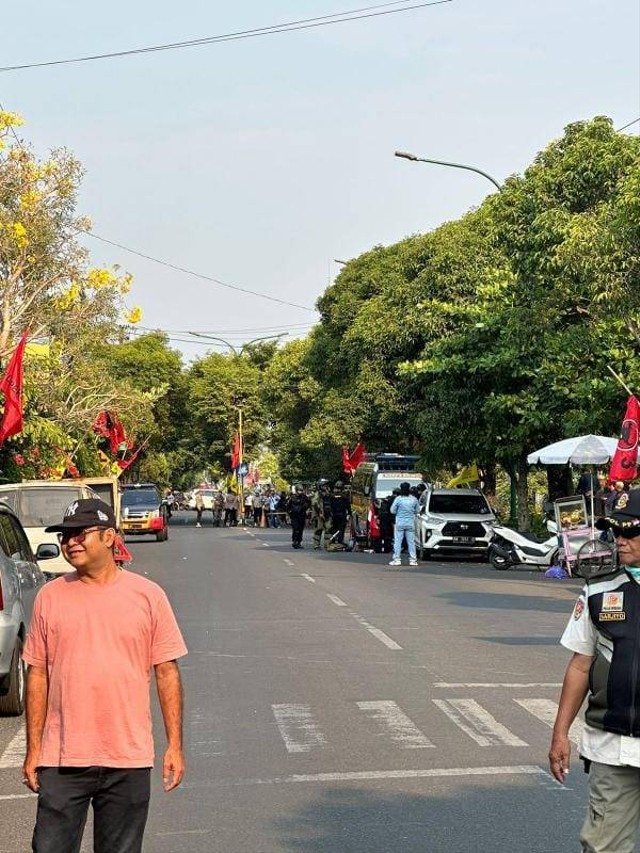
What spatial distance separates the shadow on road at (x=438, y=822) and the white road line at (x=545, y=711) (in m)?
1.97

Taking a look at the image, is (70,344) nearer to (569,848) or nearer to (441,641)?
(441,641)

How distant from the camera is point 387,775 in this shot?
8688 millimetres

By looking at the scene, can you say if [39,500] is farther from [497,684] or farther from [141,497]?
[141,497]

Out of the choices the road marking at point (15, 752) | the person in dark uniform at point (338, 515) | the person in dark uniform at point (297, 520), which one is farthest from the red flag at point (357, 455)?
the road marking at point (15, 752)

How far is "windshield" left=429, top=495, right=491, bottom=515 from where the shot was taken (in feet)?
115

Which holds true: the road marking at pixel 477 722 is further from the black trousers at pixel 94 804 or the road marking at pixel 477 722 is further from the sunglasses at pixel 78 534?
the sunglasses at pixel 78 534

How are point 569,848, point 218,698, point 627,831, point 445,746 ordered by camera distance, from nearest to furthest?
point 627,831
point 569,848
point 445,746
point 218,698

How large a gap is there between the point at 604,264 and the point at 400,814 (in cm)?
1768

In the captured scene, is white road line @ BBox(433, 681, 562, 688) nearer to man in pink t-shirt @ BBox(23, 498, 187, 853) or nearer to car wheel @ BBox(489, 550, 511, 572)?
man in pink t-shirt @ BBox(23, 498, 187, 853)

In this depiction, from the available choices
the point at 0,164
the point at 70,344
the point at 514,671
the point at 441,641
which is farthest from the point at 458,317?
the point at 514,671

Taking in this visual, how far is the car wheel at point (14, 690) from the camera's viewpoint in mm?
10906

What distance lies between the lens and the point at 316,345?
61.3 metres

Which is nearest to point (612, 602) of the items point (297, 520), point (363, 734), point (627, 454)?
point (363, 734)

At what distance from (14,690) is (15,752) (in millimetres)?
1308
